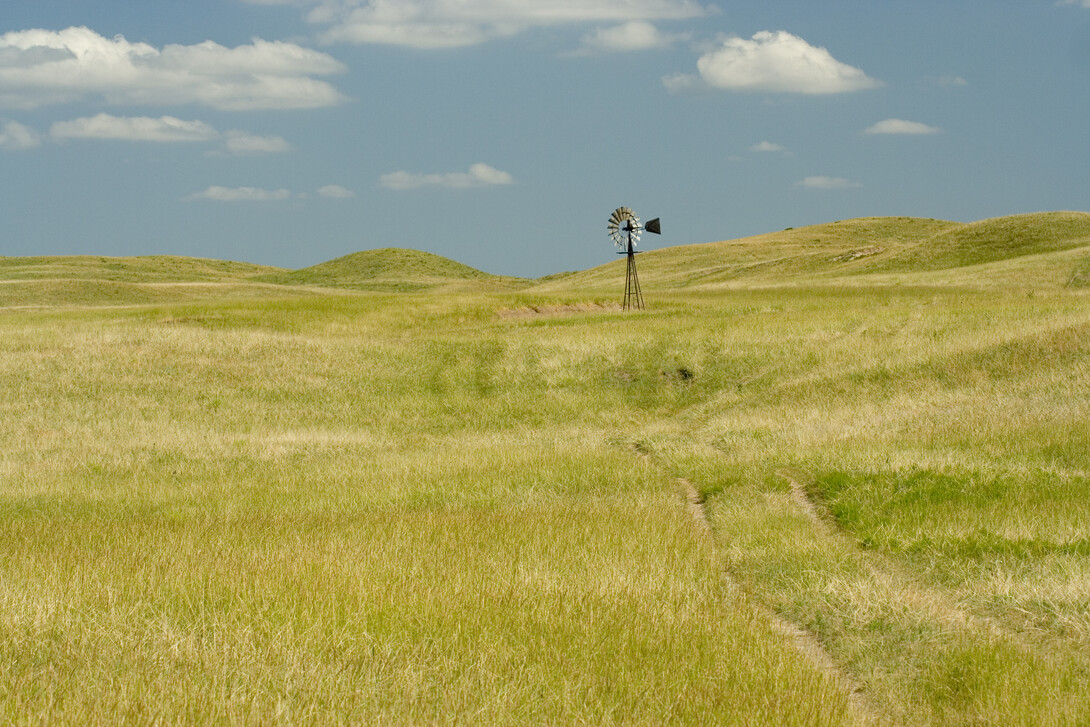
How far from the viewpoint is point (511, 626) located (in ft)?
25.9

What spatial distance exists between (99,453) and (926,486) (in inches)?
762

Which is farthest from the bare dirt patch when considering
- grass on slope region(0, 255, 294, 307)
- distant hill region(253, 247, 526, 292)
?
distant hill region(253, 247, 526, 292)

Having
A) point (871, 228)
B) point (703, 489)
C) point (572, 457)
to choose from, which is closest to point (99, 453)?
point (572, 457)

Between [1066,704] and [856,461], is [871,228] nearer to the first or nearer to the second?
[856,461]

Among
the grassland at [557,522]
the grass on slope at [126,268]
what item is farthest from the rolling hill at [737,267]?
the grassland at [557,522]

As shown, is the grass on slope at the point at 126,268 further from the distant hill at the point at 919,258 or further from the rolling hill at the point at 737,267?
the distant hill at the point at 919,258

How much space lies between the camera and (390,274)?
144 m

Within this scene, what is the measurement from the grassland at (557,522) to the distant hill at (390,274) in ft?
281

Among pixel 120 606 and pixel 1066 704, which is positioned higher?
pixel 120 606

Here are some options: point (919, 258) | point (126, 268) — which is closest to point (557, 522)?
point (919, 258)

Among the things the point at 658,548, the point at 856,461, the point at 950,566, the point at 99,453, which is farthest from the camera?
the point at 99,453

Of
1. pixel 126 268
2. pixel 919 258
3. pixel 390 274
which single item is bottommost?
pixel 919 258

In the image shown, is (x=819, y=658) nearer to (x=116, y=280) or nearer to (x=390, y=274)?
(x=116, y=280)

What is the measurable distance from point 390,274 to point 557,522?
13322 cm
